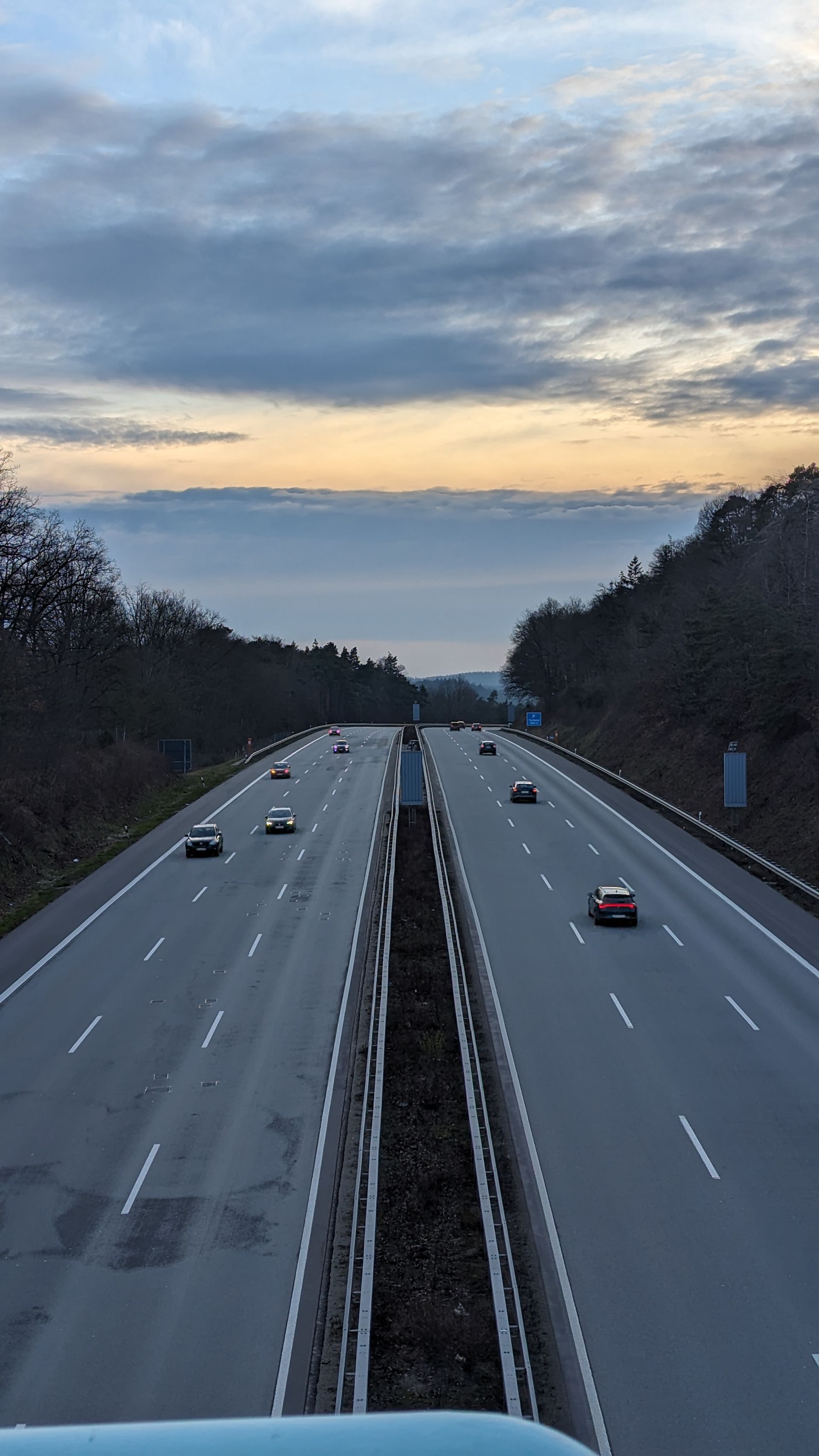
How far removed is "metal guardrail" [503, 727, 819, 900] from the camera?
116ft

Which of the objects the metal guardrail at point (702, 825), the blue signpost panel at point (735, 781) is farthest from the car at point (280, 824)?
the blue signpost panel at point (735, 781)

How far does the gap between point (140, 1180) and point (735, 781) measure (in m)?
33.1

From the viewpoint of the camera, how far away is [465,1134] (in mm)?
18500

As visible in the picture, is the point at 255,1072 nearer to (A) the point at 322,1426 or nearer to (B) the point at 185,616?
(A) the point at 322,1426

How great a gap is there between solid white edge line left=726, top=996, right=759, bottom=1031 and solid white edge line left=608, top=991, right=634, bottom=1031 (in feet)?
7.91

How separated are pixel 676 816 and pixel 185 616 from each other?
277 feet

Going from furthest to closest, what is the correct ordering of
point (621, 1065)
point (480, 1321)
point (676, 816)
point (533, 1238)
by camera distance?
point (676, 816) < point (621, 1065) < point (533, 1238) < point (480, 1321)

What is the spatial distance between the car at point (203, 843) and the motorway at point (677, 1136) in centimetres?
1066

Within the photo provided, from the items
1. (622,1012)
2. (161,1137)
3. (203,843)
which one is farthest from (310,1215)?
(203,843)

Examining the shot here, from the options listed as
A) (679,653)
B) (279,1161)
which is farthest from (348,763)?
(279,1161)

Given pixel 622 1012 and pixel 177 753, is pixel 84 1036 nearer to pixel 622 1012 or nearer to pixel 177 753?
pixel 622 1012

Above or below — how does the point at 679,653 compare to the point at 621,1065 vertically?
above

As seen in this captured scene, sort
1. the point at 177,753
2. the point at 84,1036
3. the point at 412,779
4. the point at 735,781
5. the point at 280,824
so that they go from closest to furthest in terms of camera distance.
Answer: the point at 84,1036, the point at 735,781, the point at 280,824, the point at 412,779, the point at 177,753

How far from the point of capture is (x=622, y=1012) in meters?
24.6
